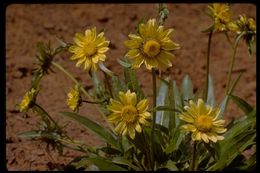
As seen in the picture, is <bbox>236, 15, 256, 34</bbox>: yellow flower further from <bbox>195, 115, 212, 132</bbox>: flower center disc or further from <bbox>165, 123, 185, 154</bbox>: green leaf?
<bbox>195, 115, 212, 132</bbox>: flower center disc

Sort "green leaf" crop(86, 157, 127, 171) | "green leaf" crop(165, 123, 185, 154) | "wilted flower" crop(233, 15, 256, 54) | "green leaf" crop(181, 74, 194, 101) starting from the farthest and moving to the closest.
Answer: "green leaf" crop(181, 74, 194, 101)
"wilted flower" crop(233, 15, 256, 54)
"green leaf" crop(165, 123, 185, 154)
"green leaf" crop(86, 157, 127, 171)

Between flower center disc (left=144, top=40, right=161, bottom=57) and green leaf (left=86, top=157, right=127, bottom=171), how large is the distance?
18.9 inches

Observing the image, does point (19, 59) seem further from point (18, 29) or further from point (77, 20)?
point (77, 20)

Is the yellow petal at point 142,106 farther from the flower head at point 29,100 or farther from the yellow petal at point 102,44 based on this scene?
the flower head at point 29,100

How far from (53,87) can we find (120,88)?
0.88 metres

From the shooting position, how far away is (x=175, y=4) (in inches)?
158

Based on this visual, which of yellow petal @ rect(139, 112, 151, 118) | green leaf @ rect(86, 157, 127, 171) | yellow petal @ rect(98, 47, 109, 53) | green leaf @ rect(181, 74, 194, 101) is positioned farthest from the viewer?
green leaf @ rect(181, 74, 194, 101)

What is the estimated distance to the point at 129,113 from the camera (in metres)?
1.77

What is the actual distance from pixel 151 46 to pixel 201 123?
0.99 feet

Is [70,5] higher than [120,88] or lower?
higher

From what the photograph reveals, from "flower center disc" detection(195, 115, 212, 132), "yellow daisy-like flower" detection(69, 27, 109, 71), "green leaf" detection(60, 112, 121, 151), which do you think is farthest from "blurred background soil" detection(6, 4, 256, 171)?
"flower center disc" detection(195, 115, 212, 132)

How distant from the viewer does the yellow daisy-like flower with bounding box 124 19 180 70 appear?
178cm

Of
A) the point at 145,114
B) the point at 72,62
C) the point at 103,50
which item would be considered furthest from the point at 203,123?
the point at 72,62
